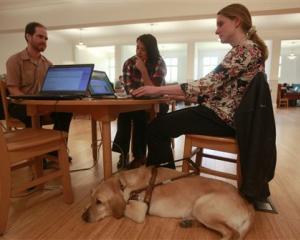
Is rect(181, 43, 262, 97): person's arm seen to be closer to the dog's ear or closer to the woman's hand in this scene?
the woman's hand

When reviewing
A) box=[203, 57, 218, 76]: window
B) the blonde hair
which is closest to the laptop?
the blonde hair

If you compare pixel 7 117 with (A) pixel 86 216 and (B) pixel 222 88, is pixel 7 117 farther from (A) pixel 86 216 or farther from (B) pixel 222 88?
(B) pixel 222 88

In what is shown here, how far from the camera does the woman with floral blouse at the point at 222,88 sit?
124 cm

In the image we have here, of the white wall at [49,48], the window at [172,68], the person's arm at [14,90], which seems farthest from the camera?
the window at [172,68]

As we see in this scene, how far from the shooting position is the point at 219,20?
135 centimetres

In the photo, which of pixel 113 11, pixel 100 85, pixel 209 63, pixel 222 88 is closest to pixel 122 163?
pixel 100 85

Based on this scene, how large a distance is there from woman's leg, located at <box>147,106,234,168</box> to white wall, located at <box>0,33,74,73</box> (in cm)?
718

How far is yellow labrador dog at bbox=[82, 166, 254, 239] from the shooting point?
113 cm

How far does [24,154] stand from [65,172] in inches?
12.3

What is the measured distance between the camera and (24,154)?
3.96ft

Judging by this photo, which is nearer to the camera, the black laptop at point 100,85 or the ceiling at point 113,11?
the black laptop at point 100,85

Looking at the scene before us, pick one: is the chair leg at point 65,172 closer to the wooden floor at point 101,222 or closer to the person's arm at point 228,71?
the wooden floor at point 101,222

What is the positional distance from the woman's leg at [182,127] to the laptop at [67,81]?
480mm

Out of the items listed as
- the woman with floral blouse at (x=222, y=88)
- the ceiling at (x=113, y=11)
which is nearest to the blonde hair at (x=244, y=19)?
the woman with floral blouse at (x=222, y=88)
